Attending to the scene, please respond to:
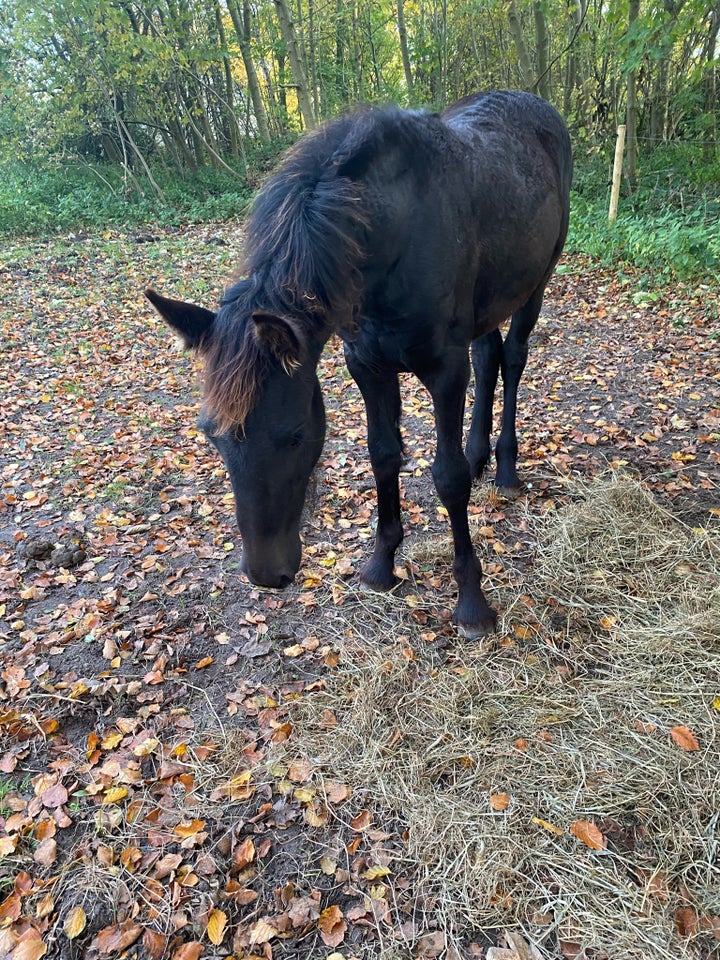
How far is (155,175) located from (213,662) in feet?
53.9

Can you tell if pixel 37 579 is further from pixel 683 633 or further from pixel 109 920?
pixel 683 633

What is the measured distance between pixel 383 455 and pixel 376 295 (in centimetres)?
94

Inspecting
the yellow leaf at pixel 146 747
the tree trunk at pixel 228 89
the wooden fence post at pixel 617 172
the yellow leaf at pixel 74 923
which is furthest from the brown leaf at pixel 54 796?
the tree trunk at pixel 228 89

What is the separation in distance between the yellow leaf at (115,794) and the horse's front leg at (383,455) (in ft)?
5.18

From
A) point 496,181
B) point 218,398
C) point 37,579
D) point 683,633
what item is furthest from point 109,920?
point 496,181

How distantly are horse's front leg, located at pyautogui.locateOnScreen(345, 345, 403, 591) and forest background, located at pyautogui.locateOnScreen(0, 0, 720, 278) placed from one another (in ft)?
20.9

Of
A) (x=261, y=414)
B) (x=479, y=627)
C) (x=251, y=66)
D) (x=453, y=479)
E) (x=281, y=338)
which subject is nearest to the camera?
(x=281, y=338)

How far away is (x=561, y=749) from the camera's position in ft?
7.55

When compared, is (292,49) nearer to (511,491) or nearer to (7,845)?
(511,491)

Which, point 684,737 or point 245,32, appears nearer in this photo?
point 684,737

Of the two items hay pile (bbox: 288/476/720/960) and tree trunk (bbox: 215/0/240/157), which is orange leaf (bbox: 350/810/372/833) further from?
tree trunk (bbox: 215/0/240/157)

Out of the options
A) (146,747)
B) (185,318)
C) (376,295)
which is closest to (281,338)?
(185,318)

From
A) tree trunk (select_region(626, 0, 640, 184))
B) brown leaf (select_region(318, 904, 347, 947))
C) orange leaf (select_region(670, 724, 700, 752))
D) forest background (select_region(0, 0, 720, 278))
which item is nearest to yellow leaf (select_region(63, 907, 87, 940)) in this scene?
brown leaf (select_region(318, 904, 347, 947))

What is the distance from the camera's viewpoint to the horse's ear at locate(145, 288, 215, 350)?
1.77m
